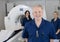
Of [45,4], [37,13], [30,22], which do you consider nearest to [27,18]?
[45,4]

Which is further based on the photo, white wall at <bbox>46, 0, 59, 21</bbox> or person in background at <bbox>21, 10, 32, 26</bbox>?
white wall at <bbox>46, 0, 59, 21</bbox>

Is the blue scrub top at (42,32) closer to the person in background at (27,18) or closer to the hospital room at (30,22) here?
the hospital room at (30,22)

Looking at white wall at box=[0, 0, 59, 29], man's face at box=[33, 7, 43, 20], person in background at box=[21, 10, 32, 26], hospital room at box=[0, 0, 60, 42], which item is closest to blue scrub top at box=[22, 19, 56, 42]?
hospital room at box=[0, 0, 60, 42]

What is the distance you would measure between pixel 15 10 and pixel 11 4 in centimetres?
80

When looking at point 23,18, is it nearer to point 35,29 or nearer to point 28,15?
point 28,15

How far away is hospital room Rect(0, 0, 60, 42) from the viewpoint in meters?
2.03

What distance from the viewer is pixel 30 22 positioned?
6.87 ft

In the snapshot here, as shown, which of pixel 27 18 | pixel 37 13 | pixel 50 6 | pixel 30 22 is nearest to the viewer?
pixel 37 13

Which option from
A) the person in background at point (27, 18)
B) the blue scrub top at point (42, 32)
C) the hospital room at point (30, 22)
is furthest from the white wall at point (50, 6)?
the blue scrub top at point (42, 32)

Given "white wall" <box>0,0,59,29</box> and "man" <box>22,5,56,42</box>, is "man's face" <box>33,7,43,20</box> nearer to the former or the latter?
"man" <box>22,5,56,42</box>

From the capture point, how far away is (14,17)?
5.40 meters

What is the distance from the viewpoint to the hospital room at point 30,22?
2.03m

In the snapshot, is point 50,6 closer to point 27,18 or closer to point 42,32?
point 27,18

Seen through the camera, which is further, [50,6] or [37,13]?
[50,6]
